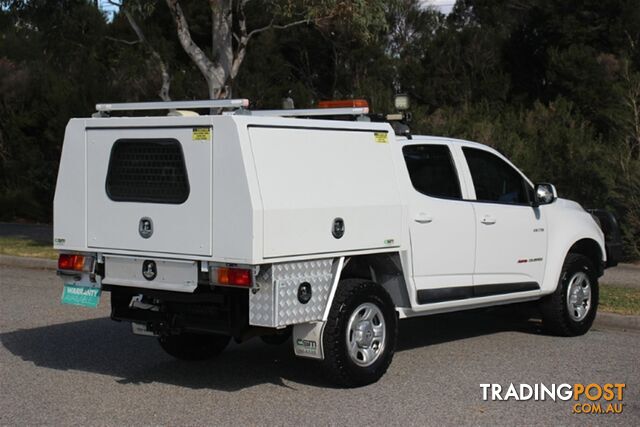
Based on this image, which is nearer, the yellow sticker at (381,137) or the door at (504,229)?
the yellow sticker at (381,137)

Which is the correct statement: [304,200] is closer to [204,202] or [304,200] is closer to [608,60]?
[204,202]

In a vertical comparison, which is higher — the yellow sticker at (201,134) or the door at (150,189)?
the yellow sticker at (201,134)

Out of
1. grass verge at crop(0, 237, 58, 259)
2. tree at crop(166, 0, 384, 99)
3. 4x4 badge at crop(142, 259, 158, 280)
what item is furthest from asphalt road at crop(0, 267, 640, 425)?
tree at crop(166, 0, 384, 99)

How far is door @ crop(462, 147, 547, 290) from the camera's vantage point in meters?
8.91

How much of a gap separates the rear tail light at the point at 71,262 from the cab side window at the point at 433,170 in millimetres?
2845

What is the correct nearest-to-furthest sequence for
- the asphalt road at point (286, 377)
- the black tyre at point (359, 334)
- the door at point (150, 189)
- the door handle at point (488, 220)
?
the asphalt road at point (286, 377) < the door at point (150, 189) < the black tyre at point (359, 334) < the door handle at point (488, 220)

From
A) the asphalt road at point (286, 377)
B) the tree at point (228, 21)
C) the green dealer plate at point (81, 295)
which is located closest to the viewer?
the asphalt road at point (286, 377)

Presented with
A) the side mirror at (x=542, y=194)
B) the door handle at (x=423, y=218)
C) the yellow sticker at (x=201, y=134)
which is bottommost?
the door handle at (x=423, y=218)

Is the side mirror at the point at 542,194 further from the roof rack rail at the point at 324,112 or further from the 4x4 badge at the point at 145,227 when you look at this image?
the 4x4 badge at the point at 145,227

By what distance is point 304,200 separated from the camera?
7.15 m

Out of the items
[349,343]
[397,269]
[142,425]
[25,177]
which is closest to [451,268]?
[397,269]

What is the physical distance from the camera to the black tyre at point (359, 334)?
7324mm

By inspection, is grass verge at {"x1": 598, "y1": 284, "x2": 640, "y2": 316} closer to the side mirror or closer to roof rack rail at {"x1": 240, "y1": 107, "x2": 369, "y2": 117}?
the side mirror

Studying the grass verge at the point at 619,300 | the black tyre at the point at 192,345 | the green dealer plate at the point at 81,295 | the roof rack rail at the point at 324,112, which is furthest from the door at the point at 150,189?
the grass verge at the point at 619,300
